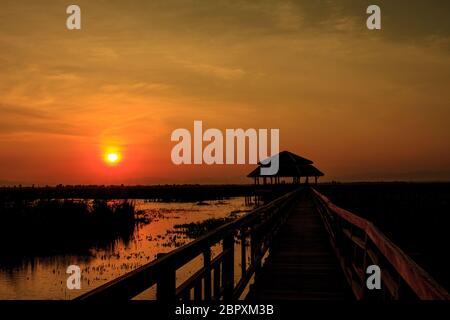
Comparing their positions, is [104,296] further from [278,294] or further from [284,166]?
[284,166]

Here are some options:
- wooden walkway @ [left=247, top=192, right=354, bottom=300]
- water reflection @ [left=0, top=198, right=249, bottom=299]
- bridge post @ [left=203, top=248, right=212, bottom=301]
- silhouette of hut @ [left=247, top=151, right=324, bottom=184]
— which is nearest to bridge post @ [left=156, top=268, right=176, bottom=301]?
bridge post @ [left=203, top=248, right=212, bottom=301]

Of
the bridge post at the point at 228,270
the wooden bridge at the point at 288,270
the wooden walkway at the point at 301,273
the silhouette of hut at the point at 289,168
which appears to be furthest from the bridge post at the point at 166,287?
the silhouette of hut at the point at 289,168

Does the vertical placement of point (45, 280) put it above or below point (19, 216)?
below

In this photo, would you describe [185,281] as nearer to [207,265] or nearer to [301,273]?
[207,265]

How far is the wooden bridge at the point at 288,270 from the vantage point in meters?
2.71

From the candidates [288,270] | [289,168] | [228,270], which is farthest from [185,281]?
[289,168]

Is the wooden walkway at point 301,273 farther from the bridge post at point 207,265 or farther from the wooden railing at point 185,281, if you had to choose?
the bridge post at point 207,265

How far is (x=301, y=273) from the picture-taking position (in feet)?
30.2

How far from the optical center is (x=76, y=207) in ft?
85.0

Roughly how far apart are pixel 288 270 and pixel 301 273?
400mm

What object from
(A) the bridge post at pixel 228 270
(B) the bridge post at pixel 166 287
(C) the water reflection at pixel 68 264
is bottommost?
(C) the water reflection at pixel 68 264

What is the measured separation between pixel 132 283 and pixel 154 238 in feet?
75.0
